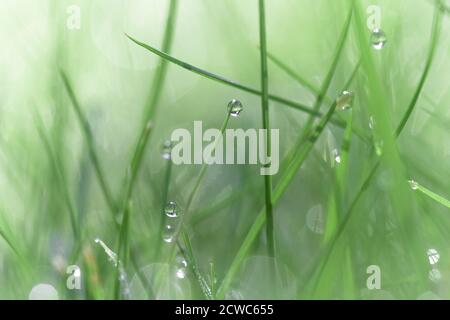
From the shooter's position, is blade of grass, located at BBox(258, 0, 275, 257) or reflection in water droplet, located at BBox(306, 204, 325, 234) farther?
reflection in water droplet, located at BBox(306, 204, 325, 234)

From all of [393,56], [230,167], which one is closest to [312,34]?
[393,56]

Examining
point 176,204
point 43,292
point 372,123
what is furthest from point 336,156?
point 43,292

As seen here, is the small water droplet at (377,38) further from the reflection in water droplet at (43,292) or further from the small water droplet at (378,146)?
the reflection in water droplet at (43,292)

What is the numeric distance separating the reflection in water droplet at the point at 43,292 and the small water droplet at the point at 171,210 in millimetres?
130

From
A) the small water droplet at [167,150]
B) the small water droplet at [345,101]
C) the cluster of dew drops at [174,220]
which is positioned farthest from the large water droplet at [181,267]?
the small water droplet at [345,101]

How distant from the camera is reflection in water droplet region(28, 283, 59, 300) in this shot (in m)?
0.61

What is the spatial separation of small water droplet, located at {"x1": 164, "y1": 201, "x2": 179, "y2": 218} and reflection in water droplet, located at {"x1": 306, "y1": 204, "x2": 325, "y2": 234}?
0.15m

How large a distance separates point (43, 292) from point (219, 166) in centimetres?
24

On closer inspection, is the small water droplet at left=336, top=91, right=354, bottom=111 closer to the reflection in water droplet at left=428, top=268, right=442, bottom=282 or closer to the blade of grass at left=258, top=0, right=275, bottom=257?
the blade of grass at left=258, top=0, right=275, bottom=257

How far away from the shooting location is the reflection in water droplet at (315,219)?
2.21ft

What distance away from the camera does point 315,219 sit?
2.26 ft

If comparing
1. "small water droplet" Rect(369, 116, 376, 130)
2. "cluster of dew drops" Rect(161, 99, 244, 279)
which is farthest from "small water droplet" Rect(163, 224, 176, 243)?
"small water droplet" Rect(369, 116, 376, 130)

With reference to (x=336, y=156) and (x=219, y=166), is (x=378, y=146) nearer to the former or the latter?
(x=336, y=156)
